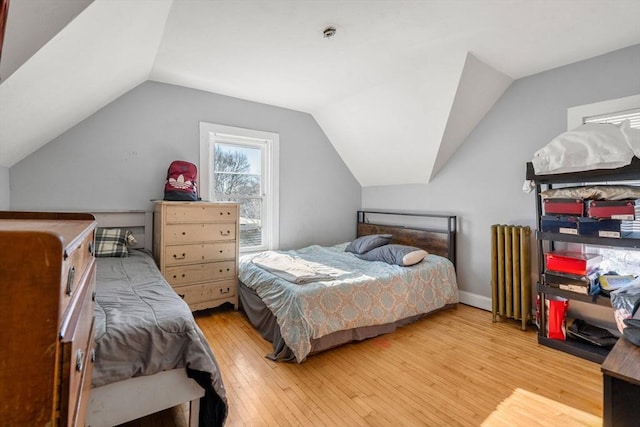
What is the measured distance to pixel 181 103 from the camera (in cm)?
329

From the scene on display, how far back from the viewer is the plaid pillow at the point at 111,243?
8.87ft

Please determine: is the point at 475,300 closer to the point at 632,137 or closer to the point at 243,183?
the point at 632,137

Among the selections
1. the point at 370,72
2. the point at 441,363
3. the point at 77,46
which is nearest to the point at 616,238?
the point at 441,363

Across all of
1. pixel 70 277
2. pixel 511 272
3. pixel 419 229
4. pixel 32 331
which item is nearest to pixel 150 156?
pixel 70 277

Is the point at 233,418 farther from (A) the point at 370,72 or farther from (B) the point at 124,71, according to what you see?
(A) the point at 370,72

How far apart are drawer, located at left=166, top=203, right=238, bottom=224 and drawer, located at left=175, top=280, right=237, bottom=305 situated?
64 centimetres

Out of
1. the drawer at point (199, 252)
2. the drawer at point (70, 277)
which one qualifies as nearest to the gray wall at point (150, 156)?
the drawer at point (199, 252)

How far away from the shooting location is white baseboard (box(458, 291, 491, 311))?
321cm

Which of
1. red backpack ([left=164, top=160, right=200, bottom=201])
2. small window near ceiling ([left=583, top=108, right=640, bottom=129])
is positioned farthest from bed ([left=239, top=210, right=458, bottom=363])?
small window near ceiling ([left=583, top=108, right=640, bottom=129])

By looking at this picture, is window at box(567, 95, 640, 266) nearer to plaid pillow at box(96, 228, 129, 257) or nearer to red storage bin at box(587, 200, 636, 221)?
red storage bin at box(587, 200, 636, 221)

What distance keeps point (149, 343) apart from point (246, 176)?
2686 mm

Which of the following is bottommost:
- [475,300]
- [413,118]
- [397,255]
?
[475,300]

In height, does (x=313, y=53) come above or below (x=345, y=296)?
above

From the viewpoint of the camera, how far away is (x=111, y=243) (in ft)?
9.05
